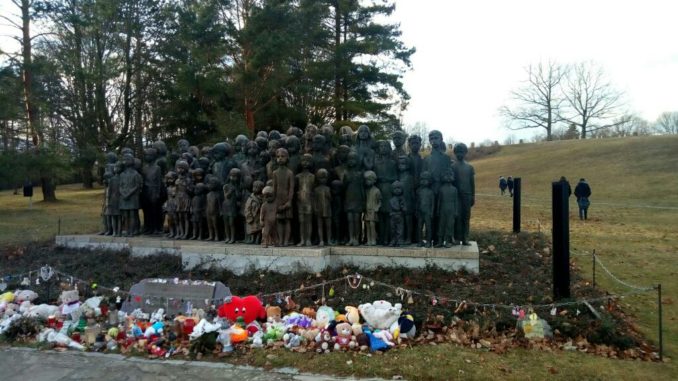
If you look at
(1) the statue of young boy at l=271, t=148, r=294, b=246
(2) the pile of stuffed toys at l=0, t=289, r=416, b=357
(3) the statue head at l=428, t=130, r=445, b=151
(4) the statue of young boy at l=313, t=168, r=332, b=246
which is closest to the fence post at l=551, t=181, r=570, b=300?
(3) the statue head at l=428, t=130, r=445, b=151

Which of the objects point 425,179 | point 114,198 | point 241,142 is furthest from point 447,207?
point 114,198

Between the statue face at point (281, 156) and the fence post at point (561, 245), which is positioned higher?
the statue face at point (281, 156)

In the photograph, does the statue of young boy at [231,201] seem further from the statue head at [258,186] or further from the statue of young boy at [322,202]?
the statue of young boy at [322,202]

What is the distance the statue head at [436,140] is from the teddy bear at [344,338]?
432 cm

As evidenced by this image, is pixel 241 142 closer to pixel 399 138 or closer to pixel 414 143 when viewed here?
pixel 399 138

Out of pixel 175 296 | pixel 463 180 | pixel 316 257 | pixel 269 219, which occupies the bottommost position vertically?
pixel 175 296

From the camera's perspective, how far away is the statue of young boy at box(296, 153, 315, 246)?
9492mm

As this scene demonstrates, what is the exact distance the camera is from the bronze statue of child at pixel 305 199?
949 centimetres

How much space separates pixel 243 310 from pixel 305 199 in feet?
10.2

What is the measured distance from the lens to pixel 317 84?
2611cm

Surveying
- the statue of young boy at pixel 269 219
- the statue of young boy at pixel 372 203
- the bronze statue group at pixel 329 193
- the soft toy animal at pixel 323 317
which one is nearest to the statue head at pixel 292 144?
the bronze statue group at pixel 329 193

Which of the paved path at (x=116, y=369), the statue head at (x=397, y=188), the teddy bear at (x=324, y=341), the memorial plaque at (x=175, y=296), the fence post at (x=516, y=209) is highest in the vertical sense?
the statue head at (x=397, y=188)

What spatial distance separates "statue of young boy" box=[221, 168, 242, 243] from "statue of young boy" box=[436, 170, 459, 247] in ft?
13.6

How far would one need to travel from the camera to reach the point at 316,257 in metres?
8.95
